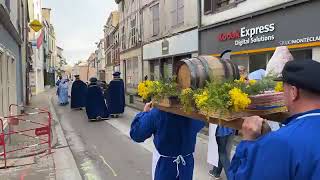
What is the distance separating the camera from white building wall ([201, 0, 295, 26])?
13.8 m

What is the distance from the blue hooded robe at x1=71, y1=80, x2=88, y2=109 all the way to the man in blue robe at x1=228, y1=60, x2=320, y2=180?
20.3m

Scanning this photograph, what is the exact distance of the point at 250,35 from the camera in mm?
14781

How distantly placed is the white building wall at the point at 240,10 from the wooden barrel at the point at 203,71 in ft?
32.4

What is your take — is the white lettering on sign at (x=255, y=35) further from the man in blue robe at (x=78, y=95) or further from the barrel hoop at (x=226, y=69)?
the barrel hoop at (x=226, y=69)

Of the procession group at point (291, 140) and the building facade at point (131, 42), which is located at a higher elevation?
the building facade at point (131, 42)

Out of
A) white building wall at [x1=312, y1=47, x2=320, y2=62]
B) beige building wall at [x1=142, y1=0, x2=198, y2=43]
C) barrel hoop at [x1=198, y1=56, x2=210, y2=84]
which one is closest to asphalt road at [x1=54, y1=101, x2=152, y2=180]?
barrel hoop at [x1=198, y1=56, x2=210, y2=84]

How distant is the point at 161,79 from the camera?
402 cm

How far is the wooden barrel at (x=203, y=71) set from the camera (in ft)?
11.1

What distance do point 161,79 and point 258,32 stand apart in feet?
35.7

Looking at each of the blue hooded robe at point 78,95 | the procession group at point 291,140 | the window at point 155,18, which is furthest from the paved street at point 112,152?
the window at point 155,18

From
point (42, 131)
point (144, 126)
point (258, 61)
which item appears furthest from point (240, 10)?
point (144, 126)

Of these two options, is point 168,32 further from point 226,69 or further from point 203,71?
point 203,71

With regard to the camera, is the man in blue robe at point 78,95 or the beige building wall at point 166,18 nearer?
the beige building wall at point 166,18

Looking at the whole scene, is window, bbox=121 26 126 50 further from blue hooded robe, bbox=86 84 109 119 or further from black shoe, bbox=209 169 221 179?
black shoe, bbox=209 169 221 179
